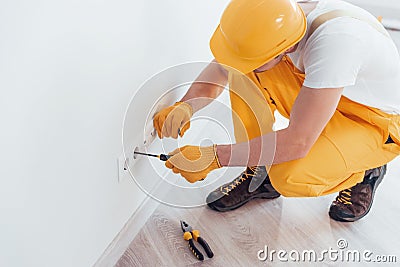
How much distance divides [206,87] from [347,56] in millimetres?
407

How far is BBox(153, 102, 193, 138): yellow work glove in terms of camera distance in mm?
1397

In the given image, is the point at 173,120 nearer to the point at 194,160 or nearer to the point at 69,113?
the point at 194,160

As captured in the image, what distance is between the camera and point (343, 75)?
3.87 ft

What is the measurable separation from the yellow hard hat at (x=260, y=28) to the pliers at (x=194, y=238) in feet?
1.63

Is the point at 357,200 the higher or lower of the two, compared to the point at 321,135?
lower

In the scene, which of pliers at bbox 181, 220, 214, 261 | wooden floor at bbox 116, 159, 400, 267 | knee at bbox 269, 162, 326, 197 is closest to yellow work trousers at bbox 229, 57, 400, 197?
knee at bbox 269, 162, 326, 197

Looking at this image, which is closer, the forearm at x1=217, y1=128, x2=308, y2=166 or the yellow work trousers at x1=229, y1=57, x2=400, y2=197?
the forearm at x1=217, y1=128, x2=308, y2=166

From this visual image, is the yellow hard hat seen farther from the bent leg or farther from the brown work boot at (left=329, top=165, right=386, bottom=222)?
the brown work boot at (left=329, top=165, right=386, bottom=222)

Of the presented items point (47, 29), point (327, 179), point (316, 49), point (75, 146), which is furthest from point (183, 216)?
point (47, 29)

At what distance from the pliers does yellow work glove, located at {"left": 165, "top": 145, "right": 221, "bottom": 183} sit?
0.21 m

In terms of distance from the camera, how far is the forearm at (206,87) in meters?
1.44

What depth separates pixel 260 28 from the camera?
3.77 feet

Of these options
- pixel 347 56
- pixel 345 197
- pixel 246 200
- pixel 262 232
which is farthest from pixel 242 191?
pixel 347 56

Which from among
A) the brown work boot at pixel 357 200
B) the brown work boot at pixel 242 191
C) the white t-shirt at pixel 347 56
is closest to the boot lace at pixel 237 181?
the brown work boot at pixel 242 191
